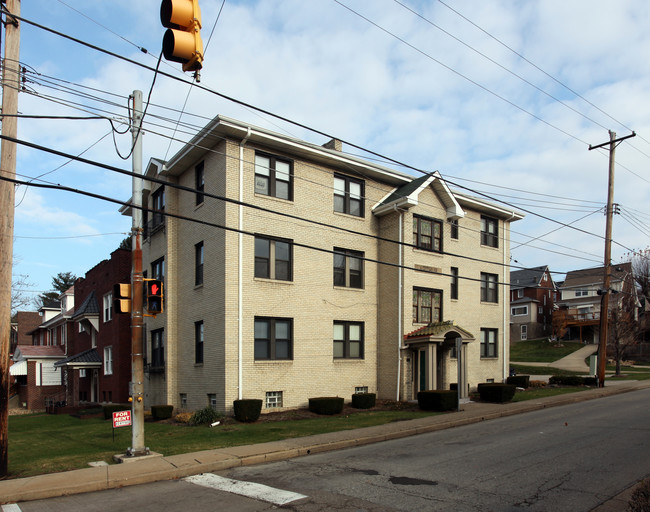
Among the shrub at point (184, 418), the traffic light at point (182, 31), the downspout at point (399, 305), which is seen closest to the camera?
the traffic light at point (182, 31)

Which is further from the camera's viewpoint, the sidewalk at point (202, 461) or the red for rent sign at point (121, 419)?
the red for rent sign at point (121, 419)

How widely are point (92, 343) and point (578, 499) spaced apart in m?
33.6

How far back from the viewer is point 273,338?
69.8 ft

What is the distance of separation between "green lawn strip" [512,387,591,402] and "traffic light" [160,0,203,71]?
21167 millimetres

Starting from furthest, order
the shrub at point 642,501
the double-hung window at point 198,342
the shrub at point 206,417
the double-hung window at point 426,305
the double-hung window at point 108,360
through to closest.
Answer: the double-hung window at point 108,360
the double-hung window at point 426,305
the double-hung window at point 198,342
the shrub at point 206,417
the shrub at point 642,501

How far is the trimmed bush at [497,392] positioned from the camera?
2256 centimetres

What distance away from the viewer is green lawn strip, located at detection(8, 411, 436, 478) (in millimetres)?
12984

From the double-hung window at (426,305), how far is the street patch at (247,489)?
1560 centimetres

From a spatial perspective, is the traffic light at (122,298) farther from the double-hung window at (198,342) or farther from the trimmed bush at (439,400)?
the trimmed bush at (439,400)

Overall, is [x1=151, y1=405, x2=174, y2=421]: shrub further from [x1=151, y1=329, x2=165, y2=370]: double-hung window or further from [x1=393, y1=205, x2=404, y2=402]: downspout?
[x1=393, y1=205, x2=404, y2=402]: downspout

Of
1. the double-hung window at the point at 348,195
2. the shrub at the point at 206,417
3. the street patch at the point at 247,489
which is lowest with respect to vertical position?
the shrub at the point at 206,417

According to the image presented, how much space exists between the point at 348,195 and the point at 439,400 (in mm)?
9654

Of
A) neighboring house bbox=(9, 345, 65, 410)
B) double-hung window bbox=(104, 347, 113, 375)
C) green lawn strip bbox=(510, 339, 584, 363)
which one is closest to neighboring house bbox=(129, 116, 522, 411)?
double-hung window bbox=(104, 347, 113, 375)

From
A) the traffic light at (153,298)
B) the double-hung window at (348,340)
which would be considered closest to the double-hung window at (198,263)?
the double-hung window at (348,340)
